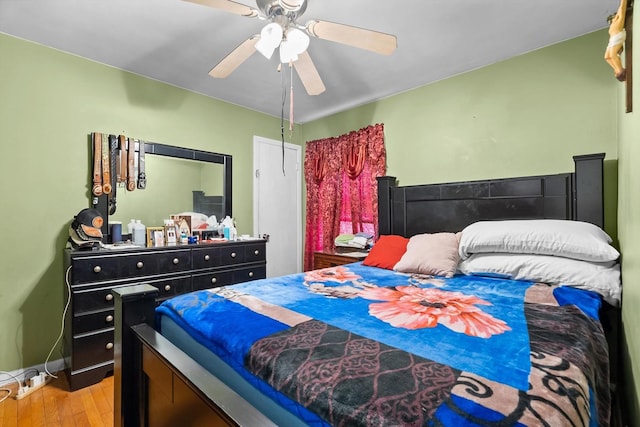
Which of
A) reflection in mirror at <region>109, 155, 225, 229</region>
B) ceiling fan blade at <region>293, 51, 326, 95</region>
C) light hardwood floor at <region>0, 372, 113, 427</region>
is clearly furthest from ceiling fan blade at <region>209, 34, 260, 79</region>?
light hardwood floor at <region>0, 372, 113, 427</region>

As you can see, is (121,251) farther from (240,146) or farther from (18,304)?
(240,146)

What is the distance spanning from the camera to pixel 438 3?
6.27 ft

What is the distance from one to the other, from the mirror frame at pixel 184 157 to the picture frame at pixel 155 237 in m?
0.31

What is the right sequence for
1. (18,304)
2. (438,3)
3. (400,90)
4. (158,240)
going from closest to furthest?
(438,3) → (18,304) → (158,240) → (400,90)

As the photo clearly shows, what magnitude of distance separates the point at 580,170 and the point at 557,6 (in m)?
1.06

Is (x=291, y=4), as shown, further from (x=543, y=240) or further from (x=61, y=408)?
(x=61, y=408)

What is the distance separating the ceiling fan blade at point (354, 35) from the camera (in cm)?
165

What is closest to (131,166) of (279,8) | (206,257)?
(206,257)

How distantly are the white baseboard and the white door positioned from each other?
2.06 meters

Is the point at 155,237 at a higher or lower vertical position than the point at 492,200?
lower

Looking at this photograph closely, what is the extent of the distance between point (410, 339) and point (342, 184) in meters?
2.82

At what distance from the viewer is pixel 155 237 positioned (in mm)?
2807

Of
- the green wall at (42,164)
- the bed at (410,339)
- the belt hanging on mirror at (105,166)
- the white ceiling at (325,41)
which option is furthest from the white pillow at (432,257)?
the green wall at (42,164)

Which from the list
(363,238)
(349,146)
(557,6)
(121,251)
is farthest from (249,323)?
(349,146)
